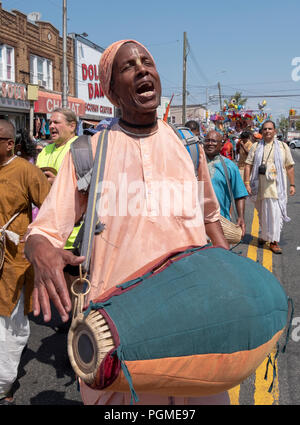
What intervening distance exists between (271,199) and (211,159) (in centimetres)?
255

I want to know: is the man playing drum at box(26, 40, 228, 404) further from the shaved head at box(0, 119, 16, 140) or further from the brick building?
the brick building

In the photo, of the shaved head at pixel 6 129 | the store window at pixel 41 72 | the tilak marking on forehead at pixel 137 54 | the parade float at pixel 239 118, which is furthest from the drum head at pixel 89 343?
the store window at pixel 41 72

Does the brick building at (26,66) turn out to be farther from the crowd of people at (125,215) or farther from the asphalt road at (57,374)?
the crowd of people at (125,215)

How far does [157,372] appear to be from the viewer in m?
1.37

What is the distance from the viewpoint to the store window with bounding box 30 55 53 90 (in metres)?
23.8

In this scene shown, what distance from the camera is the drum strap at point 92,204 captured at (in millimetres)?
1723

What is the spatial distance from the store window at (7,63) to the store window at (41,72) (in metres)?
1.62

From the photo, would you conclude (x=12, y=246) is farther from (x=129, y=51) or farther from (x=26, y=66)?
(x=26, y=66)

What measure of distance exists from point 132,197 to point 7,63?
865 inches

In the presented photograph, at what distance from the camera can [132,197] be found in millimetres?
1830

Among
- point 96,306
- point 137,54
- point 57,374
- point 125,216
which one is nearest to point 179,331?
point 96,306

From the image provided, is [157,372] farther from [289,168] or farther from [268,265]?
[289,168]

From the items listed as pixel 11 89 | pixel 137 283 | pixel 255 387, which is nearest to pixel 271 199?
pixel 255 387

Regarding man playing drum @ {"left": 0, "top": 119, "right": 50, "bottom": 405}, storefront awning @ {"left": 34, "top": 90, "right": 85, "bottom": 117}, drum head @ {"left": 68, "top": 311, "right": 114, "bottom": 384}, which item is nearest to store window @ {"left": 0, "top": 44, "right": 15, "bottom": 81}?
storefront awning @ {"left": 34, "top": 90, "right": 85, "bottom": 117}
